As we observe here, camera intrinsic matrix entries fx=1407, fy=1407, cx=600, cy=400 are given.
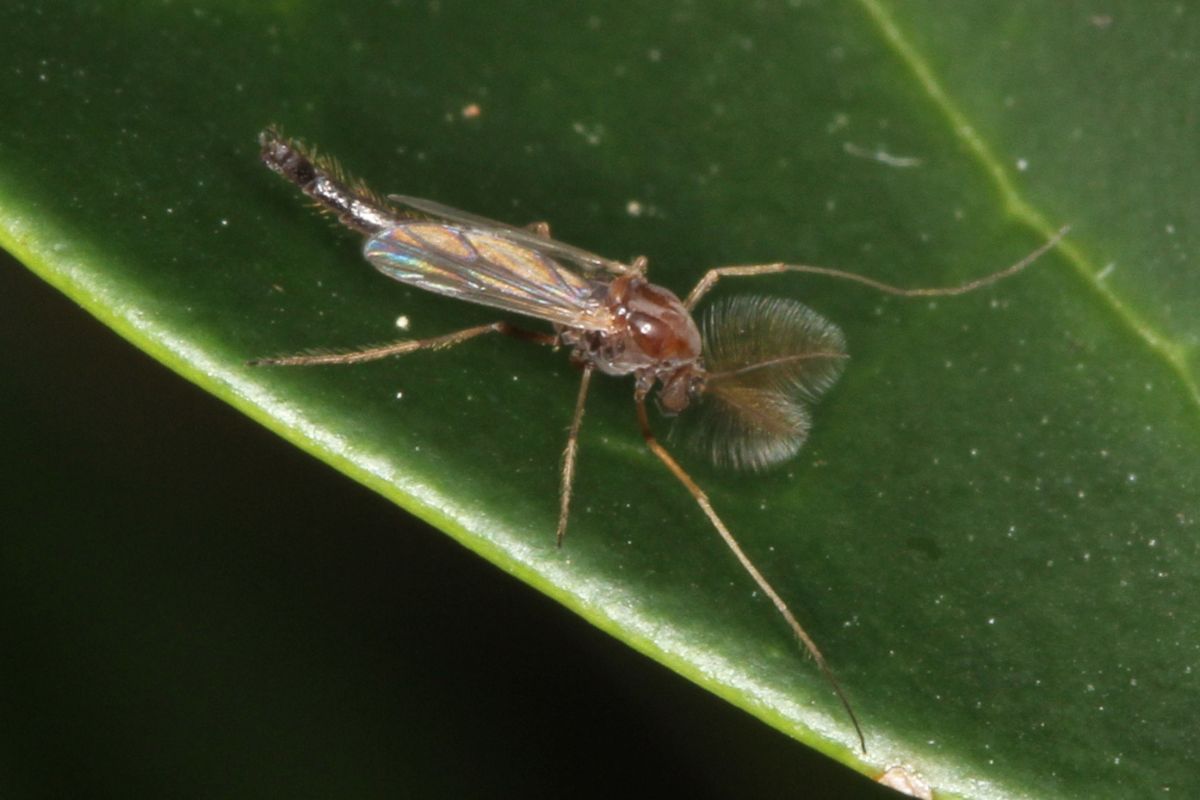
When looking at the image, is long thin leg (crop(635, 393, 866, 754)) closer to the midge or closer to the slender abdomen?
the midge

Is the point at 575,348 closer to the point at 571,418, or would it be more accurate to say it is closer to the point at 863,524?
the point at 571,418

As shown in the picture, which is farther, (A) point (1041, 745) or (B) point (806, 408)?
(B) point (806, 408)

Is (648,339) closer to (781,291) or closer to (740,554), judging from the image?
(781,291)

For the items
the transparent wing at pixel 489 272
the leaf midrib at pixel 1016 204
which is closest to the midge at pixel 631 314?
the transparent wing at pixel 489 272

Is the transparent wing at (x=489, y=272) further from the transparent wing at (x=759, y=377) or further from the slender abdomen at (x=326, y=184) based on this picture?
the transparent wing at (x=759, y=377)

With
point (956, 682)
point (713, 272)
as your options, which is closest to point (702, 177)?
point (713, 272)
